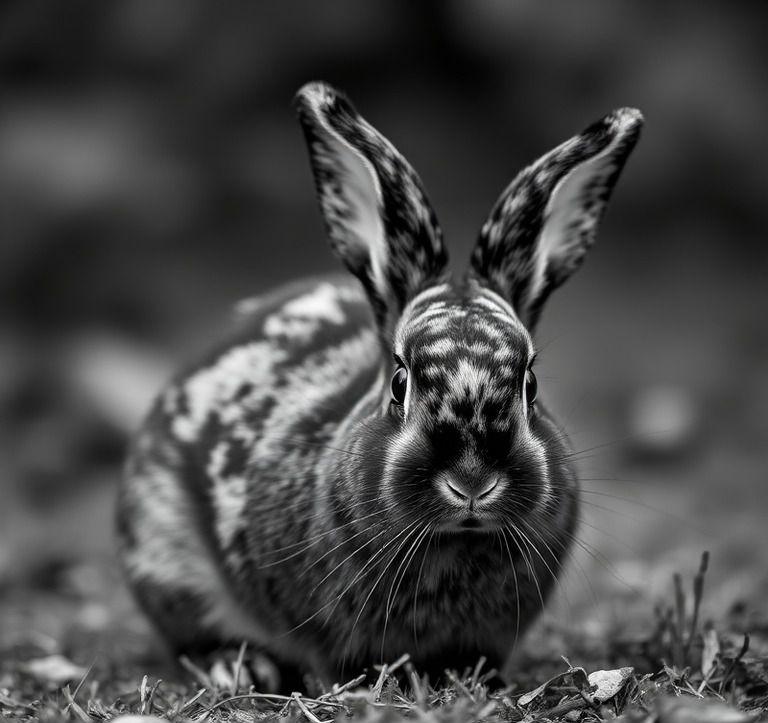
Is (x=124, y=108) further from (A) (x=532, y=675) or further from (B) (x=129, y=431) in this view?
(A) (x=532, y=675)

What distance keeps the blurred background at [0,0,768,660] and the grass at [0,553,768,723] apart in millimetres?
3900

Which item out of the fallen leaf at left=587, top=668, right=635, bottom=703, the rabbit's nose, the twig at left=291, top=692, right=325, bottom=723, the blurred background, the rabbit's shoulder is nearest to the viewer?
the rabbit's nose

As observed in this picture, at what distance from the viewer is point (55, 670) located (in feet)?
15.4

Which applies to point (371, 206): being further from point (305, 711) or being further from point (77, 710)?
point (77, 710)

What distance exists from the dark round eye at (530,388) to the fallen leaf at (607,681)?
0.90 meters

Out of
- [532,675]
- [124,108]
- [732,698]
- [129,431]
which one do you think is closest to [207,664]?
[532,675]

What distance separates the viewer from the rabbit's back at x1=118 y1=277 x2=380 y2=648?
439 centimetres

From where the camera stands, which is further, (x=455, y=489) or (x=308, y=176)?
(x=308, y=176)

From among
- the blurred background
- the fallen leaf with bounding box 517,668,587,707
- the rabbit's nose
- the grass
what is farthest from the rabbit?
the blurred background

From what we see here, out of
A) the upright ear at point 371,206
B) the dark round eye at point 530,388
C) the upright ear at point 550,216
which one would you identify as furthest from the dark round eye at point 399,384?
the upright ear at point 550,216

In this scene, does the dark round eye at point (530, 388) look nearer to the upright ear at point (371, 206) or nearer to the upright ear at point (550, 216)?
the upright ear at point (550, 216)

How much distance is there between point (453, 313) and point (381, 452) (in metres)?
0.51

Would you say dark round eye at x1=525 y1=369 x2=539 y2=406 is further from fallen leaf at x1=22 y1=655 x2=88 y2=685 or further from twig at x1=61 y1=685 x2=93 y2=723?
fallen leaf at x1=22 y1=655 x2=88 y2=685

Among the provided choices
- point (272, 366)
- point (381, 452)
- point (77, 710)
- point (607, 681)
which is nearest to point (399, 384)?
point (381, 452)
